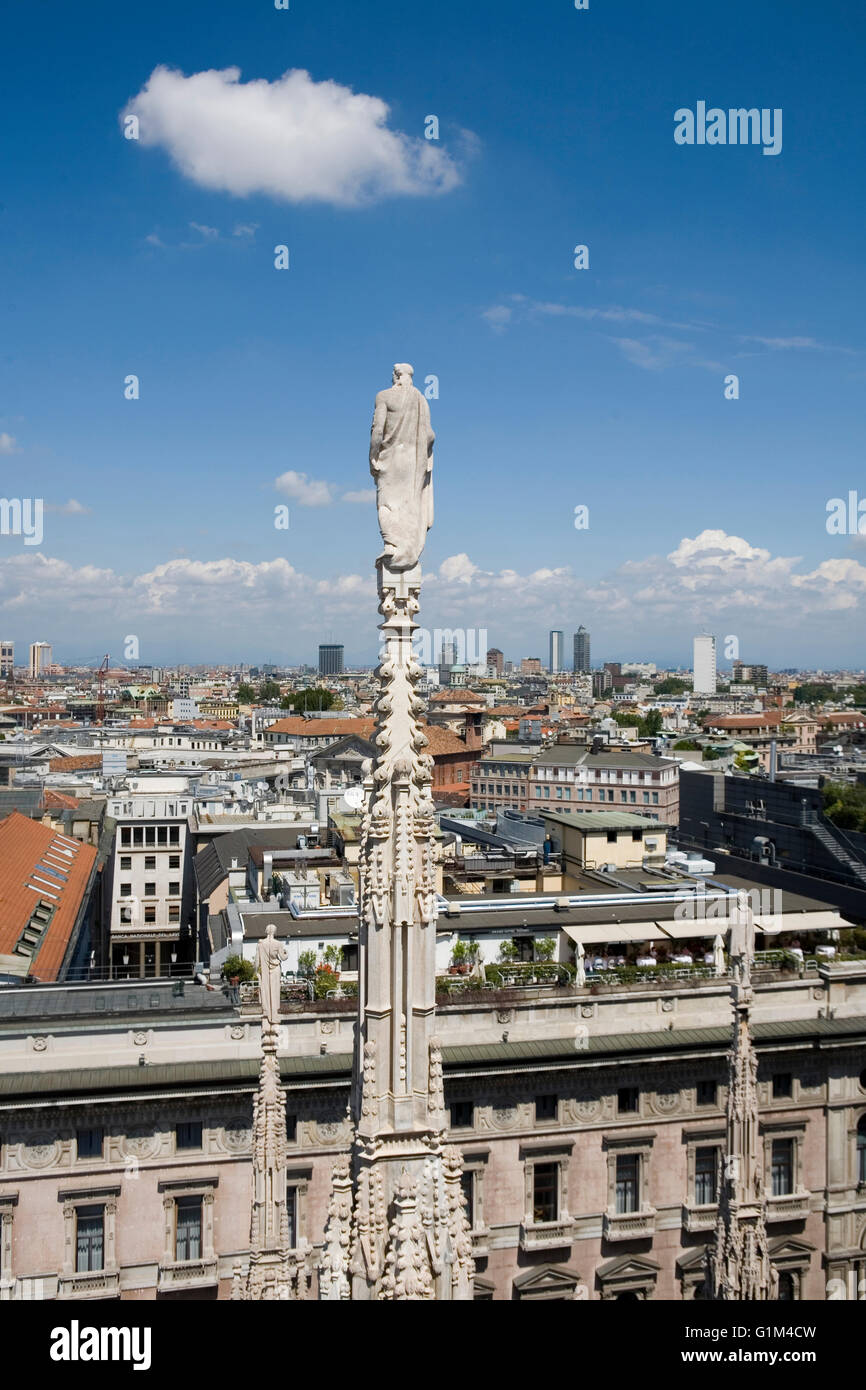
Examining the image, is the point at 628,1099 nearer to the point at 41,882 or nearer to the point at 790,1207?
the point at 790,1207

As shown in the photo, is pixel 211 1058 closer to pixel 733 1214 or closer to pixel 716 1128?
pixel 716 1128

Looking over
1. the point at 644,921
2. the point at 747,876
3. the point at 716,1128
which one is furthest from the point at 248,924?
the point at 747,876

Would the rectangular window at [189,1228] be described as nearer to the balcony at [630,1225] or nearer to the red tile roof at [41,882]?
the balcony at [630,1225]

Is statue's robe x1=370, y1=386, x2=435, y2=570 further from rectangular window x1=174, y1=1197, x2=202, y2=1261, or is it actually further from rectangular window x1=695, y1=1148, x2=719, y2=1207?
rectangular window x1=695, y1=1148, x2=719, y2=1207

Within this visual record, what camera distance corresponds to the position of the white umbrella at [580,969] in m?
22.6

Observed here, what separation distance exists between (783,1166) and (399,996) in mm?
19632

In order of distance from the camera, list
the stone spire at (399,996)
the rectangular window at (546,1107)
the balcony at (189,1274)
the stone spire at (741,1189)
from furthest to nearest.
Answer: the rectangular window at (546,1107), the balcony at (189,1274), the stone spire at (741,1189), the stone spire at (399,996)

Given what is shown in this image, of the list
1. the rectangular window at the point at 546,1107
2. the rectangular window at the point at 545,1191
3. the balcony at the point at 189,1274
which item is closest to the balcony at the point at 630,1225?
the rectangular window at the point at 545,1191

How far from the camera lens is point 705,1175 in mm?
21688

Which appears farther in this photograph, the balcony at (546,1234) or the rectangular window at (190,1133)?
the balcony at (546,1234)

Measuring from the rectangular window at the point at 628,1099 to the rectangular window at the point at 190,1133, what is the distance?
8.53 meters

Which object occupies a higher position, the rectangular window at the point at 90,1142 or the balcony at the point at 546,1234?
the rectangular window at the point at 90,1142

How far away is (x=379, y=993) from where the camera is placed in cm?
603

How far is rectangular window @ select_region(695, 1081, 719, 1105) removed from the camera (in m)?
21.9
